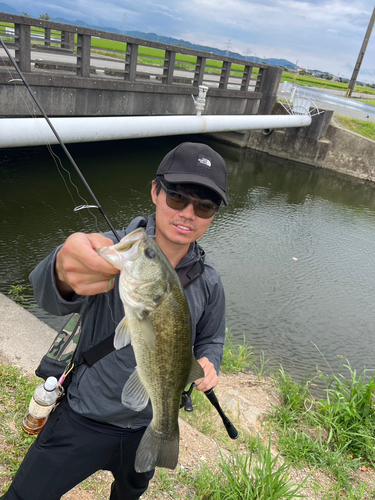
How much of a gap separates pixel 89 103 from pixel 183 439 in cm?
945

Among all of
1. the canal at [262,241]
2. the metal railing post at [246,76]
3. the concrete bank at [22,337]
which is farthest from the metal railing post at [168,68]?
the concrete bank at [22,337]

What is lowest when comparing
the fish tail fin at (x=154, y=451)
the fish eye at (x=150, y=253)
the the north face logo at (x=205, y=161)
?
the fish tail fin at (x=154, y=451)

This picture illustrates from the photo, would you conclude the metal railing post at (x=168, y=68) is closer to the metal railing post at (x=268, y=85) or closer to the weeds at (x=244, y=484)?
the metal railing post at (x=268, y=85)

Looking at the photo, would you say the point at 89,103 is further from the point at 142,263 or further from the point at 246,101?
the point at 142,263

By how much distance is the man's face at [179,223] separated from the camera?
2.15 meters

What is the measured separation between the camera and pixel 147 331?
5.38 feet

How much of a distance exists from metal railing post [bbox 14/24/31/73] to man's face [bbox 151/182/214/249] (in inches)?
325

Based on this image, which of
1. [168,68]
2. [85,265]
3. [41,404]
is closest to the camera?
[85,265]

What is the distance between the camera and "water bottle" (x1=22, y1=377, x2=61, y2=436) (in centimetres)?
212

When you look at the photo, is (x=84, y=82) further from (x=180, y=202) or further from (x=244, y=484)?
(x=244, y=484)

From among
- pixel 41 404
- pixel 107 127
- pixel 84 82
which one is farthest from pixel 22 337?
pixel 84 82

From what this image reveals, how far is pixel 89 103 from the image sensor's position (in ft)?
34.9

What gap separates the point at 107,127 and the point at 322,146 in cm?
1326

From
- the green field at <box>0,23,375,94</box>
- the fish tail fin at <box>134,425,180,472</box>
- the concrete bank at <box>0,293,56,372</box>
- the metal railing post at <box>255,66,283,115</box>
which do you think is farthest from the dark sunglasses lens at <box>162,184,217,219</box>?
the metal railing post at <box>255,66,283,115</box>
